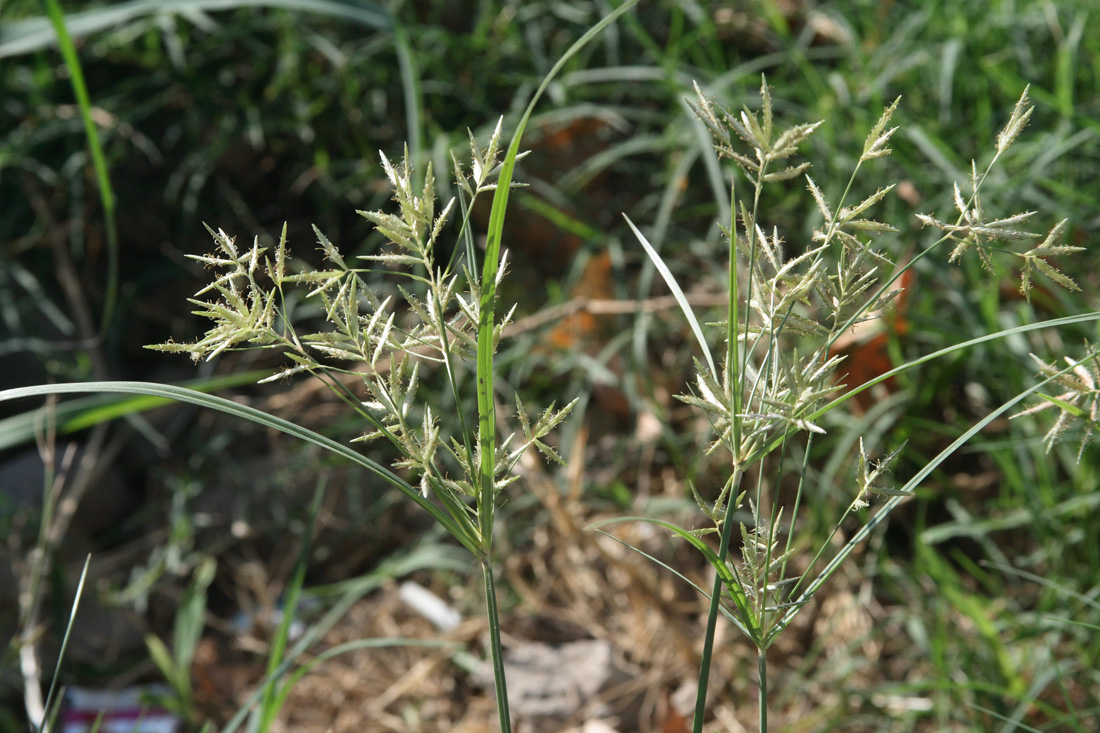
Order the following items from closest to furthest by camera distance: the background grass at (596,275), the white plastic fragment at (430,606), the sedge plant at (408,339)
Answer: the sedge plant at (408,339)
the background grass at (596,275)
the white plastic fragment at (430,606)

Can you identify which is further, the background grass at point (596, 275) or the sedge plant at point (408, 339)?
the background grass at point (596, 275)

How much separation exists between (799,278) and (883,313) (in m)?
0.05

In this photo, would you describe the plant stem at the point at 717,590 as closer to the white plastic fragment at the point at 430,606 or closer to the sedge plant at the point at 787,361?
the sedge plant at the point at 787,361

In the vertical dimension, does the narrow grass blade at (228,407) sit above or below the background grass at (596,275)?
above

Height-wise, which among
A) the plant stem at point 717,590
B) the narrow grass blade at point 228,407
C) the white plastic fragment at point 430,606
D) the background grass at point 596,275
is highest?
the narrow grass blade at point 228,407

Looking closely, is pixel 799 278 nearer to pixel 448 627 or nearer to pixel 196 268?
pixel 448 627

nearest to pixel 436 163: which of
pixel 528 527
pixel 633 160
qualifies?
pixel 633 160

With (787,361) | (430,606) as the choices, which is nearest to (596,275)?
(430,606)

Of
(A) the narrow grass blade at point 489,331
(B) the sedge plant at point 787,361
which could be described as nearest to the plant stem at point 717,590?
(B) the sedge plant at point 787,361

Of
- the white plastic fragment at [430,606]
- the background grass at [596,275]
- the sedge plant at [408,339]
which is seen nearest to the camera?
the sedge plant at [408,339]

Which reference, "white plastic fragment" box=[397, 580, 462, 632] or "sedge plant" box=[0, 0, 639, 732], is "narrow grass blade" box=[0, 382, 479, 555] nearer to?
"sedge plant" box=[0, 0, 639, 732]

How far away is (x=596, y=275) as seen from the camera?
1978mm

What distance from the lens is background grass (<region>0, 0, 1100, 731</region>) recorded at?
1.47m

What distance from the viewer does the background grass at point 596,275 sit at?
1470 mm
